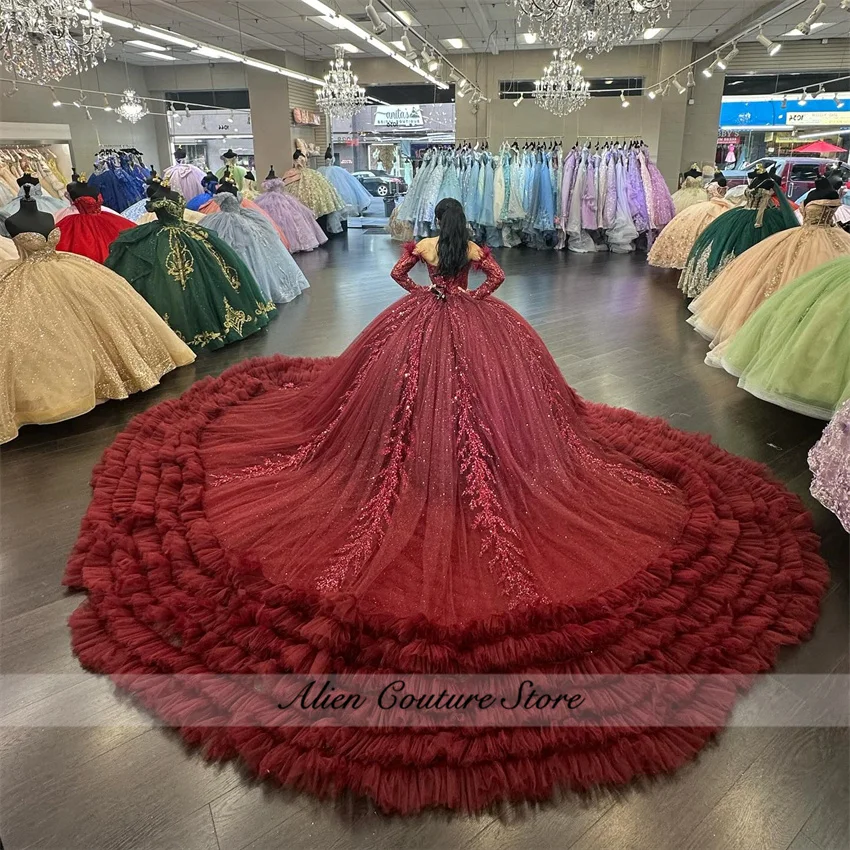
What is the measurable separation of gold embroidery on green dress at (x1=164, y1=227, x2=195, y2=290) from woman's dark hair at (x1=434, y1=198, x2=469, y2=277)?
110 inches

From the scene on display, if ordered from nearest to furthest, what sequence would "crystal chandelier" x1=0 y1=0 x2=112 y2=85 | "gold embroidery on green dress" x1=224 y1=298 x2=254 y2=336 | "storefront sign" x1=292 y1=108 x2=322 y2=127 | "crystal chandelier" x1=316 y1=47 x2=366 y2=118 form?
1. "crystal chandelier" x1=0 y1=0 x2=112 y2=85
2. "gold embroidery on green dress" x1=224 y1=298 x2=254 y2=336
3. "crystal chandelier" x1=316 y1=47 x2=366 y2=118
4. "storefront sign" x1=292 y1=108 x2=322 y2=127

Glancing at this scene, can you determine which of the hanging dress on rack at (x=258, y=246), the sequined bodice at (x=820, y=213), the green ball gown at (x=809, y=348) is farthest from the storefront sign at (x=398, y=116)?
the green ball gown at (x=809, y=348)

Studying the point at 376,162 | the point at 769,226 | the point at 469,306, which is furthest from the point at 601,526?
the point at 376,162

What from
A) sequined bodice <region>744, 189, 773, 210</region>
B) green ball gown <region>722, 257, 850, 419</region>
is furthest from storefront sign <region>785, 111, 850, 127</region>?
green ball gown <region>722, 257, 850, 419</region>

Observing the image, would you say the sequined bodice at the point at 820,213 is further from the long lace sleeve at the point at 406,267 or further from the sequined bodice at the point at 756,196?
the long lace sleeve at the point at 406,267

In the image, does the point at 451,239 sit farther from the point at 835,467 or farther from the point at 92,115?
the point at 92,115

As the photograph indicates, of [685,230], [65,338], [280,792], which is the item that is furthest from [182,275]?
[685,230]

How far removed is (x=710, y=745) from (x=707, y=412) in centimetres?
230

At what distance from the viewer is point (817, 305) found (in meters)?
3.05

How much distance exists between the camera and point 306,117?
12398 mm

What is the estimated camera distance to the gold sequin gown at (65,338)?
3.22 metres

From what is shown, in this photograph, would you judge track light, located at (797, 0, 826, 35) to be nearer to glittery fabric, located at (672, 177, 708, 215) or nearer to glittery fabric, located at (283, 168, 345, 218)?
glittery fabric, located at (672, 177, 708, 215)

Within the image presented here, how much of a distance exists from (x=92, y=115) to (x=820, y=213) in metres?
11.2

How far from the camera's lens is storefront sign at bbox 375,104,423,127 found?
12312 millimetres
